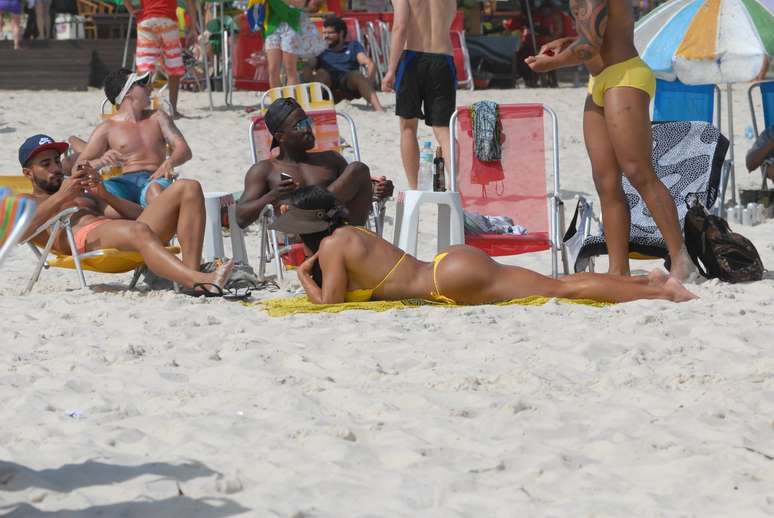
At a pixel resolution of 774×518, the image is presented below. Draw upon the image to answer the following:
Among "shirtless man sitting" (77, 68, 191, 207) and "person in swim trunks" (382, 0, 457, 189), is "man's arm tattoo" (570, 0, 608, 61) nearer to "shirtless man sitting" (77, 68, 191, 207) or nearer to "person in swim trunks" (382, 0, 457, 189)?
"person in swim trunks" (382, 0, 457, 189)

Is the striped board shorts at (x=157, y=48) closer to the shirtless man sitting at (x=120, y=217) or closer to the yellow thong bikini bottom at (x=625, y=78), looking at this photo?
the shirtless man sitting at (x=120, y=217)

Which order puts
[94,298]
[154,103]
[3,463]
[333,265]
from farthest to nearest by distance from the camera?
[154,103], [94,298], [333,265], [3,463]

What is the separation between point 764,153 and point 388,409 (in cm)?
595

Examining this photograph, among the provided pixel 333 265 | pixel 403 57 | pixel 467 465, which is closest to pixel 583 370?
pixel 467 465

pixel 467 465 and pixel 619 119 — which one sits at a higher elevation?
pixel 619 119

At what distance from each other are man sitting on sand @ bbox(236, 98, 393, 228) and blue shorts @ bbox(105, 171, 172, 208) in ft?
1.95

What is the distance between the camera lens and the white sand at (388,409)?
10.3ft

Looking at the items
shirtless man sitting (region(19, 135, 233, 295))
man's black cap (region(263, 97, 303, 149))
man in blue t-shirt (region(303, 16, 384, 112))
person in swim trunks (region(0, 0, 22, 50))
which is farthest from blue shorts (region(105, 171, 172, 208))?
person in swim trunks (region(0, 0, 22, 50))

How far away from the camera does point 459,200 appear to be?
645cm

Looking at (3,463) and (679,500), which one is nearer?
(679,500)

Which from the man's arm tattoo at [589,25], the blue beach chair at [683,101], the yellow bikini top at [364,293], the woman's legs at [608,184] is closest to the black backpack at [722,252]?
the woman's legs at [608,184]

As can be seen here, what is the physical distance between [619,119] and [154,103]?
165 inches

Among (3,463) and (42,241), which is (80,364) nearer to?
(3,463)

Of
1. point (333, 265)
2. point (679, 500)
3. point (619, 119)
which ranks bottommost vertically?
point (679, 500)
